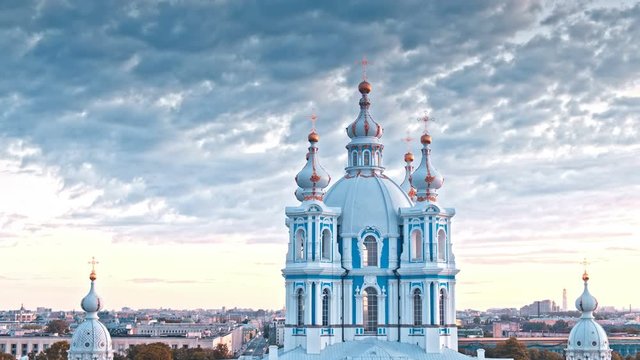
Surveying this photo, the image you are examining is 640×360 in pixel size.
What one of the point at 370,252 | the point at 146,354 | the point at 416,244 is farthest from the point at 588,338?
the point at 146,354

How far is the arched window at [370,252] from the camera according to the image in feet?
188

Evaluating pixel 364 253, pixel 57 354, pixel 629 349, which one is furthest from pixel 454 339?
pixel 629 349

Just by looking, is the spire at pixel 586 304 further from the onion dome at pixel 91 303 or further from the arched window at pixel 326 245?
the onion dome at pixel 91 303

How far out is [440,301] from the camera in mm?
56625

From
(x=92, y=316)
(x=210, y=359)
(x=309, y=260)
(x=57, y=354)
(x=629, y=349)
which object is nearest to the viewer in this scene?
(x=309, y=260)

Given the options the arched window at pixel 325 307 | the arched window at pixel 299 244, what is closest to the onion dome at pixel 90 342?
the arched window at pixel 299 244

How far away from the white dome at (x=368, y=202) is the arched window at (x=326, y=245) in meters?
1.04

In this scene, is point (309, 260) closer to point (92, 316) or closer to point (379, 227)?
point (379, 227)

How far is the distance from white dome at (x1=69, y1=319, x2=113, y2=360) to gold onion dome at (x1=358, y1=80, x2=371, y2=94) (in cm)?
2055

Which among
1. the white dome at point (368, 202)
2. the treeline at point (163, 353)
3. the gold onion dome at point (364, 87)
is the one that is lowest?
the treeline at point (163, 353)

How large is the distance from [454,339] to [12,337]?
96.4 metres

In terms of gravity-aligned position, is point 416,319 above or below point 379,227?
below

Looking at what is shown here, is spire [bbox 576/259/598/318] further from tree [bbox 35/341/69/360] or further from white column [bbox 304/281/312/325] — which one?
tree [bbox 35/341/69/360]

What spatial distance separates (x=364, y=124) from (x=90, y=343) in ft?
66.2
